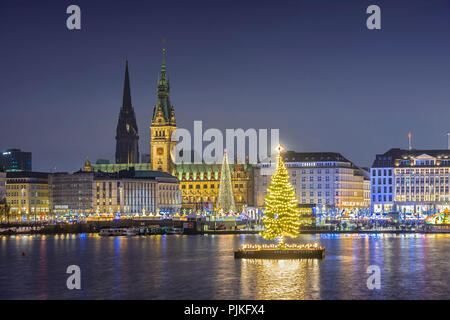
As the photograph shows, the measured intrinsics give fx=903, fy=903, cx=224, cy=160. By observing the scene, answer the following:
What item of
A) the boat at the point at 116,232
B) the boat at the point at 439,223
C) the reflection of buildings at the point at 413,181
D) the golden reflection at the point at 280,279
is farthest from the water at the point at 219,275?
the reflection of buildings at the point at 413,181

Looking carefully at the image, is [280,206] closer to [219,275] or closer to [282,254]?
[282,254]

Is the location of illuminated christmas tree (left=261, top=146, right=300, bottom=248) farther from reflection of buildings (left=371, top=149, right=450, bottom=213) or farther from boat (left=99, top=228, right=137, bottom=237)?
reflection of buildings (left=371, top=149, right=450, bottom=213)

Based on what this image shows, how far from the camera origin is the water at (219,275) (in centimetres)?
5781

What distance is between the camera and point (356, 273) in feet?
228

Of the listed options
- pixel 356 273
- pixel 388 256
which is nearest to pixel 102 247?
pixel 388 256

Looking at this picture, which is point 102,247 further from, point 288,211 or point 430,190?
point 430,190

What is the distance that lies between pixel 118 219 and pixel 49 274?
111 metres

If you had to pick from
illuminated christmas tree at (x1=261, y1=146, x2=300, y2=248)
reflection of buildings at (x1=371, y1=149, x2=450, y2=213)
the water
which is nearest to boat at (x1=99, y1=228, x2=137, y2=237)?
the water

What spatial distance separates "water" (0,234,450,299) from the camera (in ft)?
190

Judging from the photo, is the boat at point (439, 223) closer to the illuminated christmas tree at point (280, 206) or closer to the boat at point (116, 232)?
the boat at point (116, 232)

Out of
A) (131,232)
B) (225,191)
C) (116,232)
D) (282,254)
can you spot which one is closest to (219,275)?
(282,254)

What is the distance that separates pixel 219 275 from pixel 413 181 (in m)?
124
